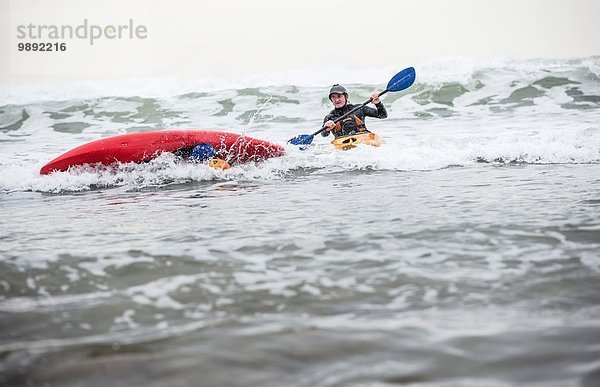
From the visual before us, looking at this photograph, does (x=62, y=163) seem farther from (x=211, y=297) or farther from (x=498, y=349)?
(x=498, y=349)

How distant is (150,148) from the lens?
18.4 feet

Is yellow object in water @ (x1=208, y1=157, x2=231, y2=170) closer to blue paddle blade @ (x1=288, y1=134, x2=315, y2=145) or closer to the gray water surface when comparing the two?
blue paddle blade @ (x1=288, y1=134, x2=315, y2=145)

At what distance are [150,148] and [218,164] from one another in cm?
76

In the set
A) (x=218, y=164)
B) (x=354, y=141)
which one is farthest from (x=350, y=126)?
(x=218, y=164)

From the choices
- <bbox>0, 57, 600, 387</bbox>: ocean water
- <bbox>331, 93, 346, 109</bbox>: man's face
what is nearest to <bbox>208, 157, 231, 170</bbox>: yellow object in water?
<bbox>0, 57, 600, 387</bbox>: ocean water

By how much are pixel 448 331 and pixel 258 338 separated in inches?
21.7

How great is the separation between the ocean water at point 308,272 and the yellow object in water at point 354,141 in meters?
0.64

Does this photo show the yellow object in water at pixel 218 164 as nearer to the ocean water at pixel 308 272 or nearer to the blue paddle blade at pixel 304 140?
the ocean water at pixel 308 272

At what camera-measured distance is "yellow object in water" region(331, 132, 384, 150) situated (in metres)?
6.37

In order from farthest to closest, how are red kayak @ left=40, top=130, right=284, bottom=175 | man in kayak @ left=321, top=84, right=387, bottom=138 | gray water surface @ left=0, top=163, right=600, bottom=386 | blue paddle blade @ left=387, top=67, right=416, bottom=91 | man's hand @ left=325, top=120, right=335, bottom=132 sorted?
blue paddle blade @ left=387, top=67, right=416, bottom=91 → man in kayak @ left=321, top=84, right=387, bottom=138 → man's hand @ left=325, top=120, right=335, bottom=132 → red kayak @ left=40, top=130, right=284, bottom=175 → gray water surface @ left=0, top=163, right=600, bottom=386

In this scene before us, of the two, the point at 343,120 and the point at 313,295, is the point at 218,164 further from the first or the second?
the point at 313,295

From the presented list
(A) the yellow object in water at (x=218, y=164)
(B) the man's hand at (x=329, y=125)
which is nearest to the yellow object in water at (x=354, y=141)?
(B) the man's hand at (x=329, y=125)

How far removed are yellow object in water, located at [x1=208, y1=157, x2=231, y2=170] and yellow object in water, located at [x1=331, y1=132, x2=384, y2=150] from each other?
1520 mm

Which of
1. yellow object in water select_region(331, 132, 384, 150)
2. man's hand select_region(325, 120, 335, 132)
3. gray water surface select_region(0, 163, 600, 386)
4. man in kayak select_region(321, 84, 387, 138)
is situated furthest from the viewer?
man in kayak select_region(321, 84, 387, 138)
